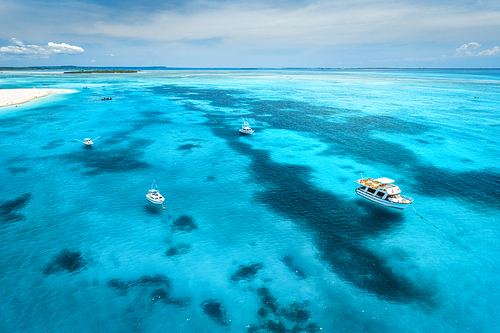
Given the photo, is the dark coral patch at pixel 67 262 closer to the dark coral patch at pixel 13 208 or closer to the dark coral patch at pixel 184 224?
the dark coral patch at pixel 184 224

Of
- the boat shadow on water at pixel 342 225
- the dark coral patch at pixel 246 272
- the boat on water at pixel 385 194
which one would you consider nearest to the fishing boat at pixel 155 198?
the boat shadow on water at pixel 342 225

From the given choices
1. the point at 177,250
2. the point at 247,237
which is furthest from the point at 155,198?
the point at 247,237

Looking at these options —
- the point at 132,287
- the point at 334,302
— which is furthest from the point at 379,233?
the point at 132,287

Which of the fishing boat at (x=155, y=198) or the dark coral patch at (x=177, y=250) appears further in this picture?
the fishing boat at (x=155, y=198)

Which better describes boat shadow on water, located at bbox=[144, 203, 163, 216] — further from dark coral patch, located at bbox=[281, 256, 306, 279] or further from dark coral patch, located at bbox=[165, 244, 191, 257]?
dark coral patch, located at bbox=[281, 256, 306, 279]

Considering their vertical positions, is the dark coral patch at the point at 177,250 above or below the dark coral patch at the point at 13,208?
below

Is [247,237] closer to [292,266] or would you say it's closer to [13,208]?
[292,266]

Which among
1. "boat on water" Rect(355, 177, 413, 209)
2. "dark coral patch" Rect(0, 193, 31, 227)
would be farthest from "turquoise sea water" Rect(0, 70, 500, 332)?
"boat on water" Rect(355, 177, 413, 209)
